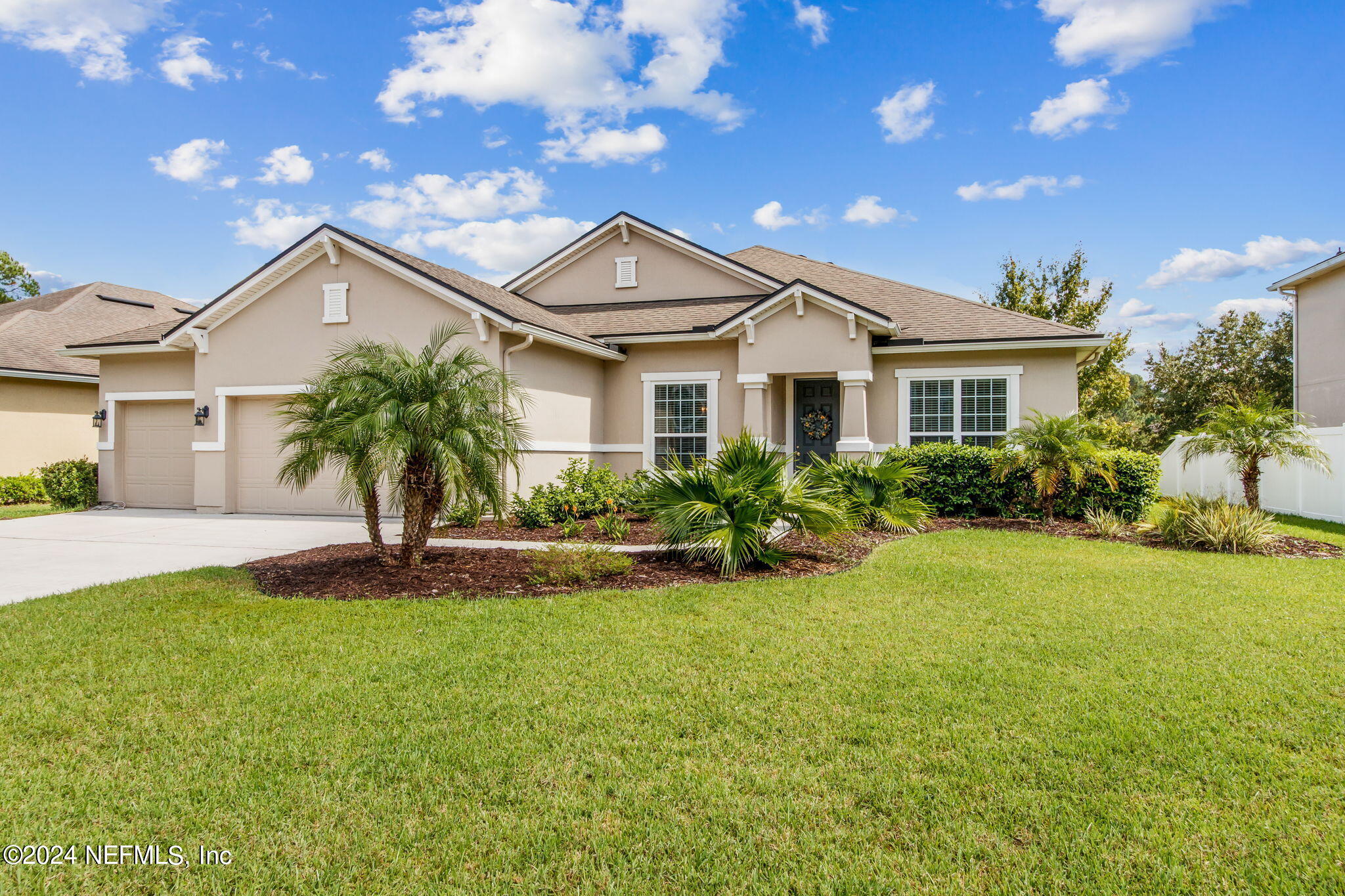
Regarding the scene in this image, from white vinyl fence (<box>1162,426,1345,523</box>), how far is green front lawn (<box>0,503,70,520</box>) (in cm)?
2183

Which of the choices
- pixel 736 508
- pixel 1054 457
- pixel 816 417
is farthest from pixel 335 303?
pixel 1054 457

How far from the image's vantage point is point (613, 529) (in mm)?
10328

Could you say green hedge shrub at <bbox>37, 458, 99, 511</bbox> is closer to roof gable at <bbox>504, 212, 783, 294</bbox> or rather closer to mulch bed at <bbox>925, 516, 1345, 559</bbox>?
roof gable at <bbox>504, 212, 783, 294</bbox>

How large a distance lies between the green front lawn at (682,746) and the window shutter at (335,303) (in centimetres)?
774

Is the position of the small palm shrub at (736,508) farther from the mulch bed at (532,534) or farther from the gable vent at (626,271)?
the gable vent at (626,271)

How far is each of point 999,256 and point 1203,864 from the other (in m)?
29.0

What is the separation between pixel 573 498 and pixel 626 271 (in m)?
7.51

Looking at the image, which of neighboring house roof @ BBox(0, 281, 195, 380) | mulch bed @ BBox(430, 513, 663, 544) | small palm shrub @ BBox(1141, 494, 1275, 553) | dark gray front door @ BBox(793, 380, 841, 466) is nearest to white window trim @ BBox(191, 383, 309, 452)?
neighboring house roof @ BBox(0, 281, 195, 380)

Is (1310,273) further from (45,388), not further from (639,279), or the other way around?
(45,388)

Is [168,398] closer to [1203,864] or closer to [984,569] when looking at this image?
[984,569]

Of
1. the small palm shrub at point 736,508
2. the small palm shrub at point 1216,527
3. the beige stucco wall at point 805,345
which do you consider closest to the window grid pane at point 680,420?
the beige stucco wall at point 805,345

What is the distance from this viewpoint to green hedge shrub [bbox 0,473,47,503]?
16.3m

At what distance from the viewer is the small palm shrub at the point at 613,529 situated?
1030 centimetres

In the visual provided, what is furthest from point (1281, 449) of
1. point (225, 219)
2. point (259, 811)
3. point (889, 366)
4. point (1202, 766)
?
point (225, 219)
